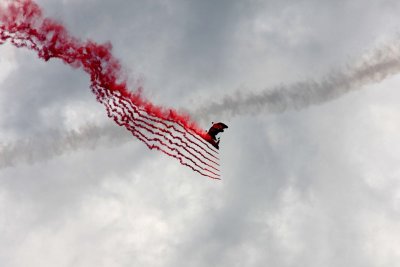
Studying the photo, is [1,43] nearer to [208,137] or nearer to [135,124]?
[135,124]

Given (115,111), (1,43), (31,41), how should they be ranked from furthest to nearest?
1. (115,111)
2. (31,41)
3. (1,43)

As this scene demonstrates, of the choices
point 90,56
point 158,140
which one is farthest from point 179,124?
point 90,56

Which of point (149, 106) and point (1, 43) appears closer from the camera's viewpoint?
point (1, 43)

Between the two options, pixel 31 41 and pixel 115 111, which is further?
pixel 115 111

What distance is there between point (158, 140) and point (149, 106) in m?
6.03

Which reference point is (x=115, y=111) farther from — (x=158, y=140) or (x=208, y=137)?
(x=208, y=137)

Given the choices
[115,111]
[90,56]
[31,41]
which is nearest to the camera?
[31,41]

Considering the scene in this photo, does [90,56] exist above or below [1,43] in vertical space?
above

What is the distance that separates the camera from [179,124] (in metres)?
80.9

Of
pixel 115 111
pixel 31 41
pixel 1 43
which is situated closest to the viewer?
pixel 1 43

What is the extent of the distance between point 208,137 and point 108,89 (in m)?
18.4

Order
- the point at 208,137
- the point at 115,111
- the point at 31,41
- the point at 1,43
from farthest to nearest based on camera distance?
the point at 208,137, the point at 115,111, the point at 31,41, the point at 1,43

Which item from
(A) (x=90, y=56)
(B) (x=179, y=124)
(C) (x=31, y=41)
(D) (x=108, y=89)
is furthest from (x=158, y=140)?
(C) (x=31, y=41)

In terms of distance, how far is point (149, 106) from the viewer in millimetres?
77375
